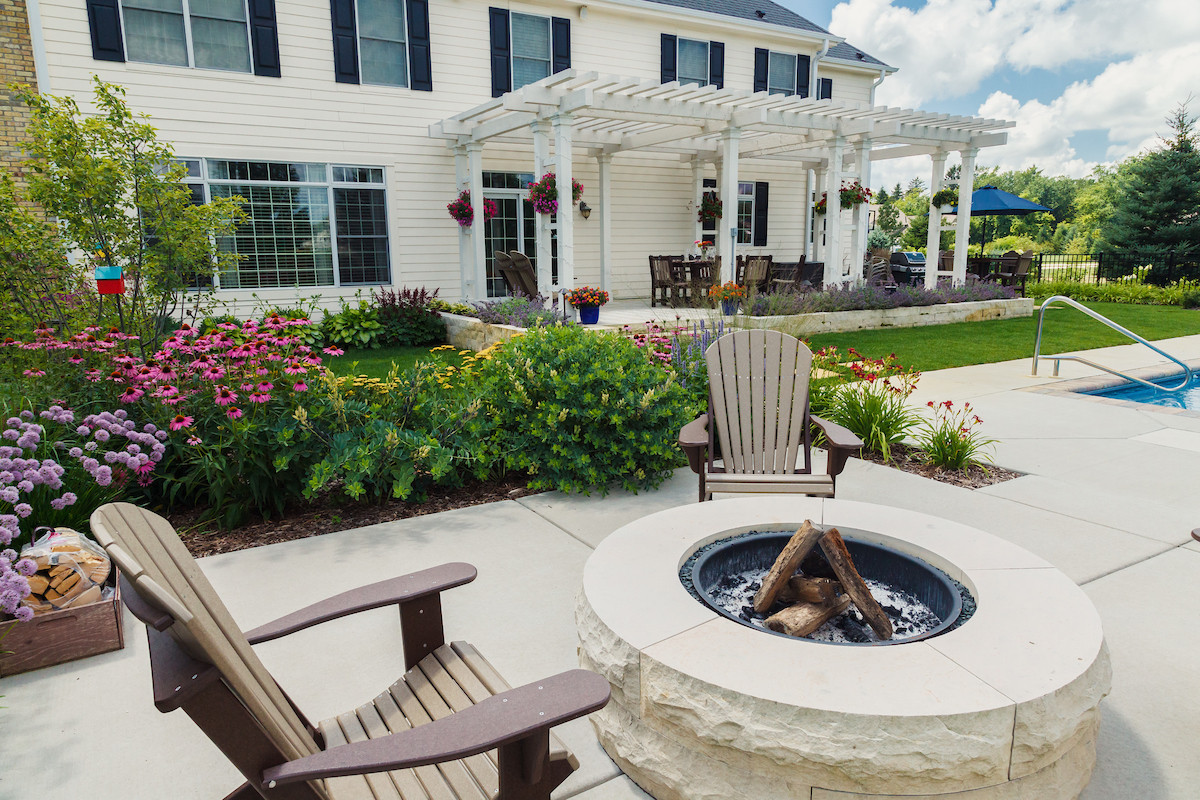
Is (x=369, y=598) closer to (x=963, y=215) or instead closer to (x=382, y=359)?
(x=382, y=359)

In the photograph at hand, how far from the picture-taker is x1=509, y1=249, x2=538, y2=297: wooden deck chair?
10.7 metres

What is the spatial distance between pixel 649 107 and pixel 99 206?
723 cm

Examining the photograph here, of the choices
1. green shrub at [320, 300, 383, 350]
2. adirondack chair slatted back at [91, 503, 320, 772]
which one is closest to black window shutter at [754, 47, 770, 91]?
green shrub at [320, 300, 383, 350]

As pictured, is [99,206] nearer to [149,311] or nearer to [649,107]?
[149,311]

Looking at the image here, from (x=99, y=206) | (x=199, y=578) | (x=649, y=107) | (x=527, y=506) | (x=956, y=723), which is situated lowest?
(x=527, y=506)

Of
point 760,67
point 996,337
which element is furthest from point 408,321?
point 760,67

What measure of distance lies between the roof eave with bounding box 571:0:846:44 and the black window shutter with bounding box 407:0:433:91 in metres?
2.58

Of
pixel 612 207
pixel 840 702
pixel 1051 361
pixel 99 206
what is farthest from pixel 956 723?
pixel 612 207

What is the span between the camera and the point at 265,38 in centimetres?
1061

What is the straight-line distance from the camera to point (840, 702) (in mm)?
1731

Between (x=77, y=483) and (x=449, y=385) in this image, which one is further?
(x=449, y=385)

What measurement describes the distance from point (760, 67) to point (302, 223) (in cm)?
938

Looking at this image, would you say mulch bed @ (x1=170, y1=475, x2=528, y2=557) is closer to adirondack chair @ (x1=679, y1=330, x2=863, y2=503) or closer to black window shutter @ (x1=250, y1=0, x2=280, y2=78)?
adirondack chair @ (x1=679, y1=330, x2=863, y2=503)

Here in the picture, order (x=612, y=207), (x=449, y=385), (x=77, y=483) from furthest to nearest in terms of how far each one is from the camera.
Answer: (x=612, y=207) → (x=449, y=385) → (x=77, y=483)
